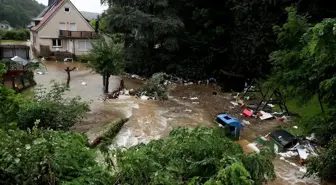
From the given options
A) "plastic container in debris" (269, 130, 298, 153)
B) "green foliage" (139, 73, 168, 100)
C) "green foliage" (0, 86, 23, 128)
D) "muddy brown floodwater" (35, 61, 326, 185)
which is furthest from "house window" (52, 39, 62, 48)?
"plastic container in debris" (269, 130, 298, 153)

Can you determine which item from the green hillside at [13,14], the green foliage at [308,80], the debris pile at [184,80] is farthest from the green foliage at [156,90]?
the green hillside at [13,14]

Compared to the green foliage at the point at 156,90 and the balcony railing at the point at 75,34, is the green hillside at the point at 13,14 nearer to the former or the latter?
the balcony railing at the point at 75,34

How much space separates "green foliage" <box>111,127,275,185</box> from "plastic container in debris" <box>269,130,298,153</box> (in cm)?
557

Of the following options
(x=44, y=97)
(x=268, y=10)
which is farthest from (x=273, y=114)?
(x=44, y=97)

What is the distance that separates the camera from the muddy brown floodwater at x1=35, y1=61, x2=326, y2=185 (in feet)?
35.5

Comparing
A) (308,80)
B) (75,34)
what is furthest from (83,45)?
(308,80)

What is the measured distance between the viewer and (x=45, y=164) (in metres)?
5.13

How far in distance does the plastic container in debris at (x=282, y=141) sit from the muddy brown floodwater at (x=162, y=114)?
1.78 ft

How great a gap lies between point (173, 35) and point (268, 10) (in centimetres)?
712

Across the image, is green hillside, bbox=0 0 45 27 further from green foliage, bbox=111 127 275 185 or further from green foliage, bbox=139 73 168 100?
green foliage, bbox=111 127 275 185

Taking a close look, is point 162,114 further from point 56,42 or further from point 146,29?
point 56,42

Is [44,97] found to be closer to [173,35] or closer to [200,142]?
[200,142]

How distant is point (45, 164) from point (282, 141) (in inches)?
314

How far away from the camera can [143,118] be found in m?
13.6
